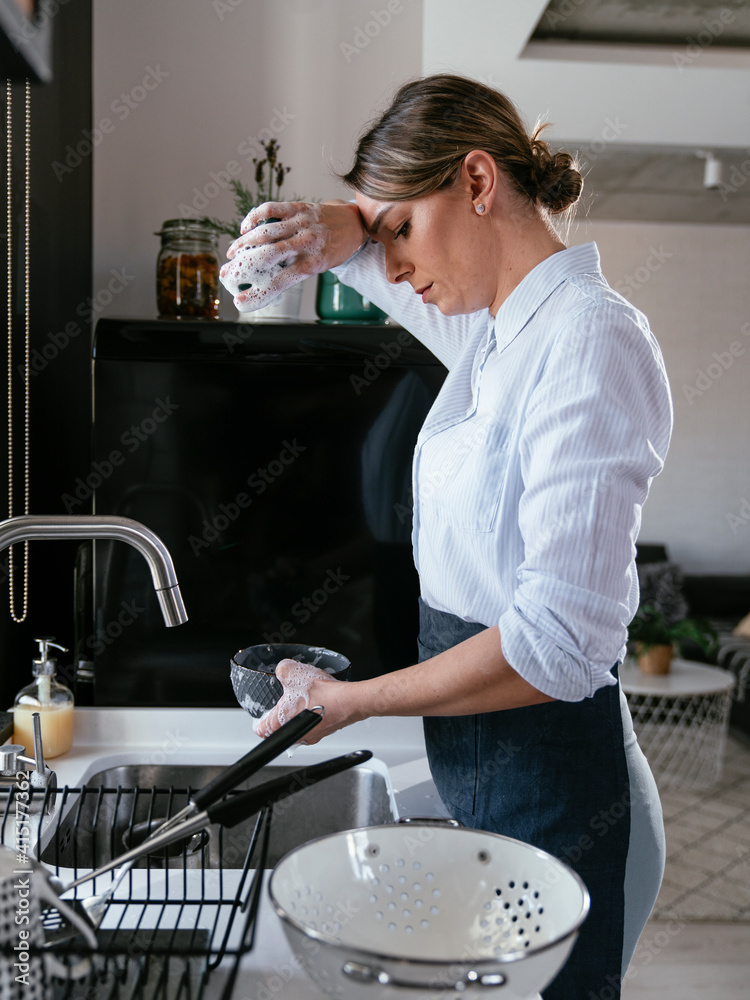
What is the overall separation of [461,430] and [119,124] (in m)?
1.23

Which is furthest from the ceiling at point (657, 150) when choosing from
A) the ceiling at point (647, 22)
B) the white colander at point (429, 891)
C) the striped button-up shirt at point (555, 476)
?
the white colander at point (429, 891)

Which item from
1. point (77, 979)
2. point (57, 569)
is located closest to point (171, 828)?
point (77, 979)

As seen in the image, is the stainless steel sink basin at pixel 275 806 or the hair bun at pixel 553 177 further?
the stainless steel sink basin at pixel 275 806

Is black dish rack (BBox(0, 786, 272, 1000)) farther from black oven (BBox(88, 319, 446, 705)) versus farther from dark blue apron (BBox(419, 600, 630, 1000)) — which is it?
black oven (BBox(88, 319, 446, 705))

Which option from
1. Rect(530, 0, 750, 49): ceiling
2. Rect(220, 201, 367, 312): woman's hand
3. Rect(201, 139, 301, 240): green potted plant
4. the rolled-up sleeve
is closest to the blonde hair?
Rect(220, 201, 367, 312): woman's hand

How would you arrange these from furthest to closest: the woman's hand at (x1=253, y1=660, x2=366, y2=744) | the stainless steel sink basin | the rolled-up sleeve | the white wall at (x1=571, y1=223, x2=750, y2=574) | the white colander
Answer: the white wall at (x1=571, y1=223, x2=750, y2=574) < the stainless steel sink basin < the woman's hand at (x1=253, y1=660, x2=366, y2=744) < the rolled-up sleeve < the white colander

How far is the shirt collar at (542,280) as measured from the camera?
93cm

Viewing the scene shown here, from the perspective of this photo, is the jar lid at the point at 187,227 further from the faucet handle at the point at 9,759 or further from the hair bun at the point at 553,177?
the faucet handle at the point at 9,759

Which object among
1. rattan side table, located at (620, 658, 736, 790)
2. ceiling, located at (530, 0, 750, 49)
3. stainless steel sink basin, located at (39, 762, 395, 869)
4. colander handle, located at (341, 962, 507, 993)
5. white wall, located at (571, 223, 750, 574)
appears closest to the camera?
colander handle, located at (341, 962, 507, 993)

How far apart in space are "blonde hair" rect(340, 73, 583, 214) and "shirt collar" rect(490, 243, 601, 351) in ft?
0.29

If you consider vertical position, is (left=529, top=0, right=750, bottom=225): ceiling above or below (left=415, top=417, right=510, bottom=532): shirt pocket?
above

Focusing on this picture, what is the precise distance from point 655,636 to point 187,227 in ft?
8.84

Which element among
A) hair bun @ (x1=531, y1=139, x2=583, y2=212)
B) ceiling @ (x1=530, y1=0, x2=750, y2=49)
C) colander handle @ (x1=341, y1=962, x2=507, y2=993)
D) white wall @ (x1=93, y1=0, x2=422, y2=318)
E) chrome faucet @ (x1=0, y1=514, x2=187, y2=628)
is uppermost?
ceiling @ (x1=530, y1=0, x2=750, y2=49)

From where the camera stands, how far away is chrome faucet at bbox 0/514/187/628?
91 cm
